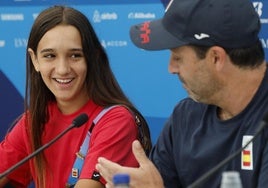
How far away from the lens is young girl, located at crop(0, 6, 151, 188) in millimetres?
2186

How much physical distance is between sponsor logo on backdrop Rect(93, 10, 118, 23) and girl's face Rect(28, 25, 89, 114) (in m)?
1.01

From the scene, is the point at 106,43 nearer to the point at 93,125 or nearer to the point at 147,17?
the point at 147,17

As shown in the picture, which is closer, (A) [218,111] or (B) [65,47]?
(A) [218,111]

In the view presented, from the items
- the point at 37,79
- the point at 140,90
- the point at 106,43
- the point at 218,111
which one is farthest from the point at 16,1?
the point at 218,111

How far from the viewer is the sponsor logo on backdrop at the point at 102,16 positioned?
324 cm

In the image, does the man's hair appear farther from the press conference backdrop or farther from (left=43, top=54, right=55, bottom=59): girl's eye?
the press conference backdrop

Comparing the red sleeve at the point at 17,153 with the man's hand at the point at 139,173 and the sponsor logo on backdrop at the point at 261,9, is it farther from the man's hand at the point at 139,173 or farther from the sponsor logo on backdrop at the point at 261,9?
the sponsor logo on backdrop at the point at 261,9

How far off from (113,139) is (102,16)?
48.6 inches

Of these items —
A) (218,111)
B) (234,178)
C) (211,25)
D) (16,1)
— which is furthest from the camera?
(16,1)

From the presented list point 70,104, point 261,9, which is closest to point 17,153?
point 70,104

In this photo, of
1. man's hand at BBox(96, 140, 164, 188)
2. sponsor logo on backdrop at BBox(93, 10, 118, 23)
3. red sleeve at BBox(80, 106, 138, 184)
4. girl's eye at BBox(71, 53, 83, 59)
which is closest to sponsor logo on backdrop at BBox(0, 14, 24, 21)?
sponsor logo on backdrop at BBox(93, 10, 118, 23)

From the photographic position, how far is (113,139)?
84.8 inches

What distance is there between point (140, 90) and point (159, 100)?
0.38ft

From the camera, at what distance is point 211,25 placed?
173 centimetres
